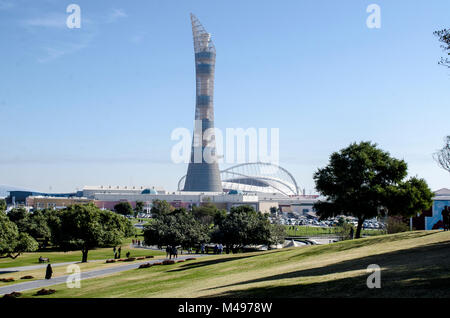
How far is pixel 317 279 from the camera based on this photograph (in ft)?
63.3

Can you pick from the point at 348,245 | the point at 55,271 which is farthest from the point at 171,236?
the point at 348,245

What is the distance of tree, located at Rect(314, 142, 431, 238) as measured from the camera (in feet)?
148

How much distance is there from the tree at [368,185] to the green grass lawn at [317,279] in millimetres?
9249

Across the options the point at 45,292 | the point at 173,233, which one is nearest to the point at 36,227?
the point at 173,233

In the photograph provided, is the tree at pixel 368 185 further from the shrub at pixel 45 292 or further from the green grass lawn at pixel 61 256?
the green grass lawn at pixel 61 256

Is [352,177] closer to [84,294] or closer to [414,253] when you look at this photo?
[414,253]

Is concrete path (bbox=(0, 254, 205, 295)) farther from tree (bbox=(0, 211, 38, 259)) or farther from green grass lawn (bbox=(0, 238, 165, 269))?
green grass lawn (bbox=(0, 238, 165, 269))

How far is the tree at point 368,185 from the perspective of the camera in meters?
45.1

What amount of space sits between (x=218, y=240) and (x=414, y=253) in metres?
43.8

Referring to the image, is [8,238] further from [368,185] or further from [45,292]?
[368,185]

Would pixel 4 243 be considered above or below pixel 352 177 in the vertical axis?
below

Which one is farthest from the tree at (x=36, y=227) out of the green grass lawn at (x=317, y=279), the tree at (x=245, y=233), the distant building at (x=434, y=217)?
the distant building at (x=434, y=217)

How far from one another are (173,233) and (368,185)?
24.9 meters

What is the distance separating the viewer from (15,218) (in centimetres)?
10194
